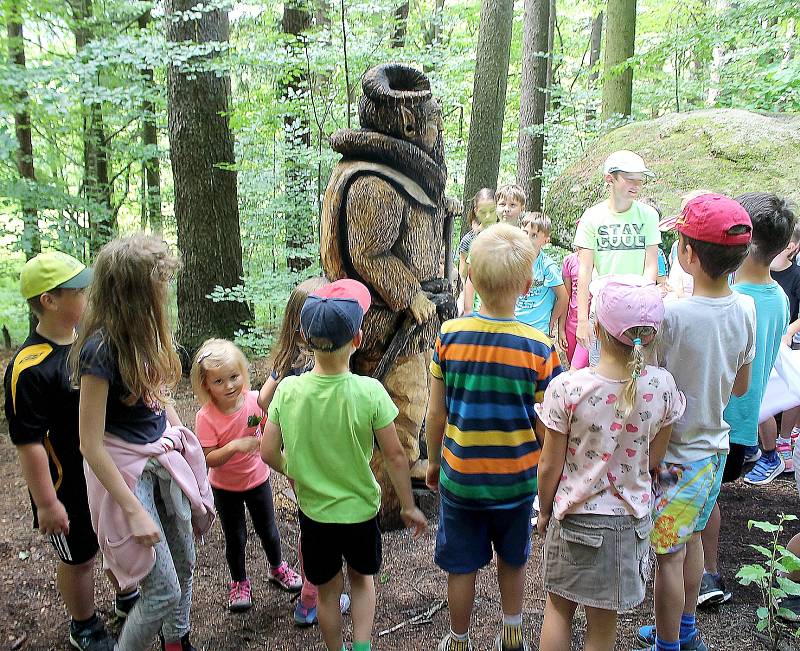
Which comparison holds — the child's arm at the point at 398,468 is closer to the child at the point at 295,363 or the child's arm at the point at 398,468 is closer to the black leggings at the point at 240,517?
the child at the point at 295,363

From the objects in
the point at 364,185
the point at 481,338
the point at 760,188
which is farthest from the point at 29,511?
the point at 760,188

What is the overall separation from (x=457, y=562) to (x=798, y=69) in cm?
571

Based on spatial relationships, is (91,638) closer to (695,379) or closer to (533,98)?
(695,379)

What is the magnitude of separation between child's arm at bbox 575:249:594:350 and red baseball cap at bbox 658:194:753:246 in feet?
5.98

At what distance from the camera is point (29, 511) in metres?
4.10

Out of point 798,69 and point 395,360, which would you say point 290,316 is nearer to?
point 395,360

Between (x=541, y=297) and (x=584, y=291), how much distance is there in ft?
1.46

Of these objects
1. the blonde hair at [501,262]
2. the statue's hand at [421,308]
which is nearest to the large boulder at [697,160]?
the statue's hand at [421,308]

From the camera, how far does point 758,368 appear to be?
8.75 ft

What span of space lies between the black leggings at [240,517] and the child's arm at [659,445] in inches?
69.6

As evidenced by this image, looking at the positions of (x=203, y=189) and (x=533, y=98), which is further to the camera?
(x=533, y=98)

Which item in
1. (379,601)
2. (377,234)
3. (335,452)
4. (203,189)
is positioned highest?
(203,189)

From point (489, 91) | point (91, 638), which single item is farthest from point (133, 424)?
point (489, 91)

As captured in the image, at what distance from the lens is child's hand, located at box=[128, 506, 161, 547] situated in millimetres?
2014
